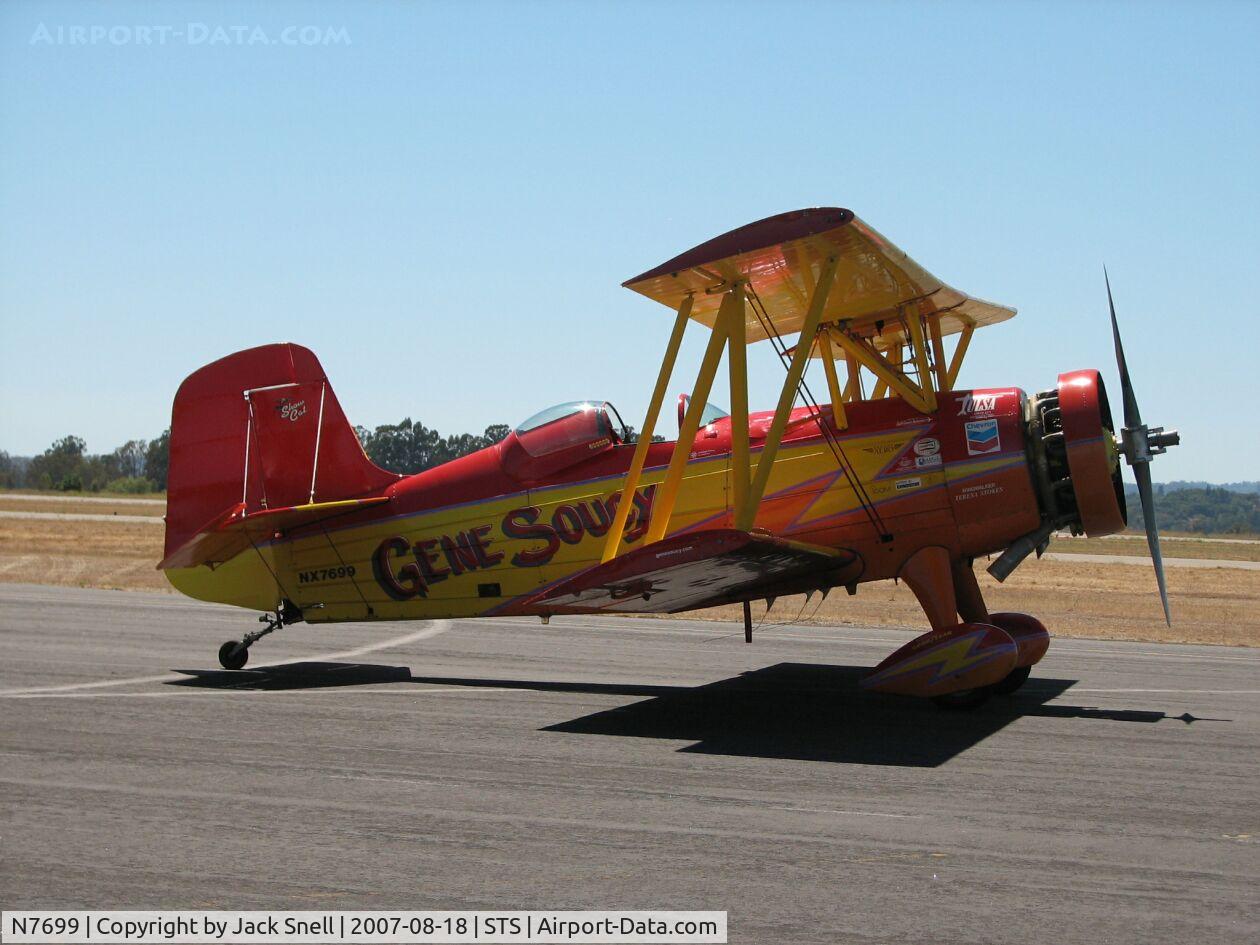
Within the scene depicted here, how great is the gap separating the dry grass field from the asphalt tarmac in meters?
6.59

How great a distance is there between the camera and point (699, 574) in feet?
34.5

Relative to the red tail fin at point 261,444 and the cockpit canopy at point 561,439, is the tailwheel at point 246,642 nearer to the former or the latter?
the red tail fin at point 261,444

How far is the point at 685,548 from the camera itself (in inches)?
387

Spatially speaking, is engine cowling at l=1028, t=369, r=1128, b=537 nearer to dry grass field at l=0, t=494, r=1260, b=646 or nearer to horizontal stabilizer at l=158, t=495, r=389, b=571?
horizontal stabilizer at l=158, t=495, r=389, b=571

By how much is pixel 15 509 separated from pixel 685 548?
191ft

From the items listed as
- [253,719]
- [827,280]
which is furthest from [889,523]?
[253,719]

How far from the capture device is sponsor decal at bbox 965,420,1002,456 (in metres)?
11.5

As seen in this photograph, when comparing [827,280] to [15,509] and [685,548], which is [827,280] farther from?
[15,509]

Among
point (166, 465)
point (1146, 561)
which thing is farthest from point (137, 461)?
point (1146, 561)

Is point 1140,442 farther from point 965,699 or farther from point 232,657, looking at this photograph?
point 232,657

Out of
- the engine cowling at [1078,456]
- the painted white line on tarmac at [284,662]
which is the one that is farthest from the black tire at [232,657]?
the engine cowling at [1078,456]

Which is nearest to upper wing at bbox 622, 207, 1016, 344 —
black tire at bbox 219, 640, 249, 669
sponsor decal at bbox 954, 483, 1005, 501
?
sponsor decal at bbox 954, 483, 1005, 501

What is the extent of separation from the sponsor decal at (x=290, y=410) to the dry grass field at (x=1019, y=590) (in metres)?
9.85

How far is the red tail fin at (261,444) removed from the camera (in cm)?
1408
